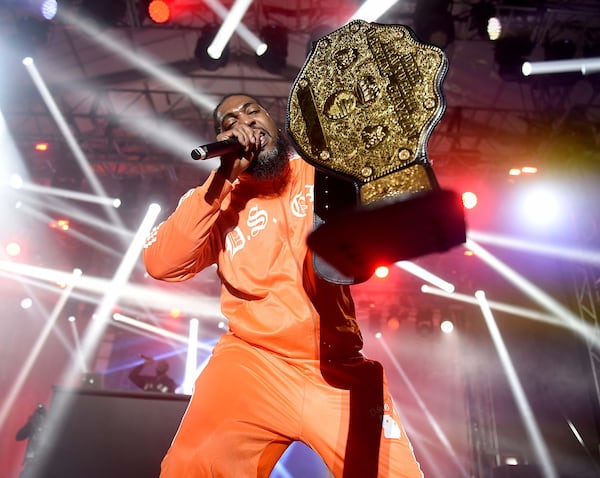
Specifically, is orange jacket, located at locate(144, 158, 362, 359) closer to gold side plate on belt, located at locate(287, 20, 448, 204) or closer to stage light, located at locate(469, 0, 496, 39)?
gold side plate on belt, located at locate(287, 20, 448, 204)

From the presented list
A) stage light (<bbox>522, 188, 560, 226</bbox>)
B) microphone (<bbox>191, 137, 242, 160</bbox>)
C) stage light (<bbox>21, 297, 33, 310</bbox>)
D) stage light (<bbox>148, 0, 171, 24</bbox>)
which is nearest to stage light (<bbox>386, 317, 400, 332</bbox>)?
stage light (<bbox>522, 188, 560, 226</bbox>)

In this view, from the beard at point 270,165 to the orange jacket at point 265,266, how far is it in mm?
83

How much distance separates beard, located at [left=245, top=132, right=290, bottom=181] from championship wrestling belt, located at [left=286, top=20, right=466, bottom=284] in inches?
18.1

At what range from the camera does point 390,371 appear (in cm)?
1301

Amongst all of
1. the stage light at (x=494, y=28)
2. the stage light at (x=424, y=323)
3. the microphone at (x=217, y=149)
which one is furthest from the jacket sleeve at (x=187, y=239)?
the stage light at (x=424, y=323)

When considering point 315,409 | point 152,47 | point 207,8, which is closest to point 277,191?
point 315,409

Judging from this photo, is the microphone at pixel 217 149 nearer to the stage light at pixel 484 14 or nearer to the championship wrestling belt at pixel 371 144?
the championship wrestling belt at pixel 371 144

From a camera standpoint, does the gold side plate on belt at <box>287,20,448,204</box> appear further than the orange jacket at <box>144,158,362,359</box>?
No

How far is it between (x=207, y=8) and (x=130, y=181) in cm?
437

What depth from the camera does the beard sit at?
174cm

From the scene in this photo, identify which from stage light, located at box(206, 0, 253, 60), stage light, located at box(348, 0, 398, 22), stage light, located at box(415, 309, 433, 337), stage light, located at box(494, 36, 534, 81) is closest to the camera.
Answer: stage light, located at box(348, 0, 398, 22)

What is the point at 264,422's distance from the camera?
1.43 m

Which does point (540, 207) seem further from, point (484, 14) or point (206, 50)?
point (206, 50)

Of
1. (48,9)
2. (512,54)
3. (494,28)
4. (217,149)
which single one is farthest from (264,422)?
(48,9)
